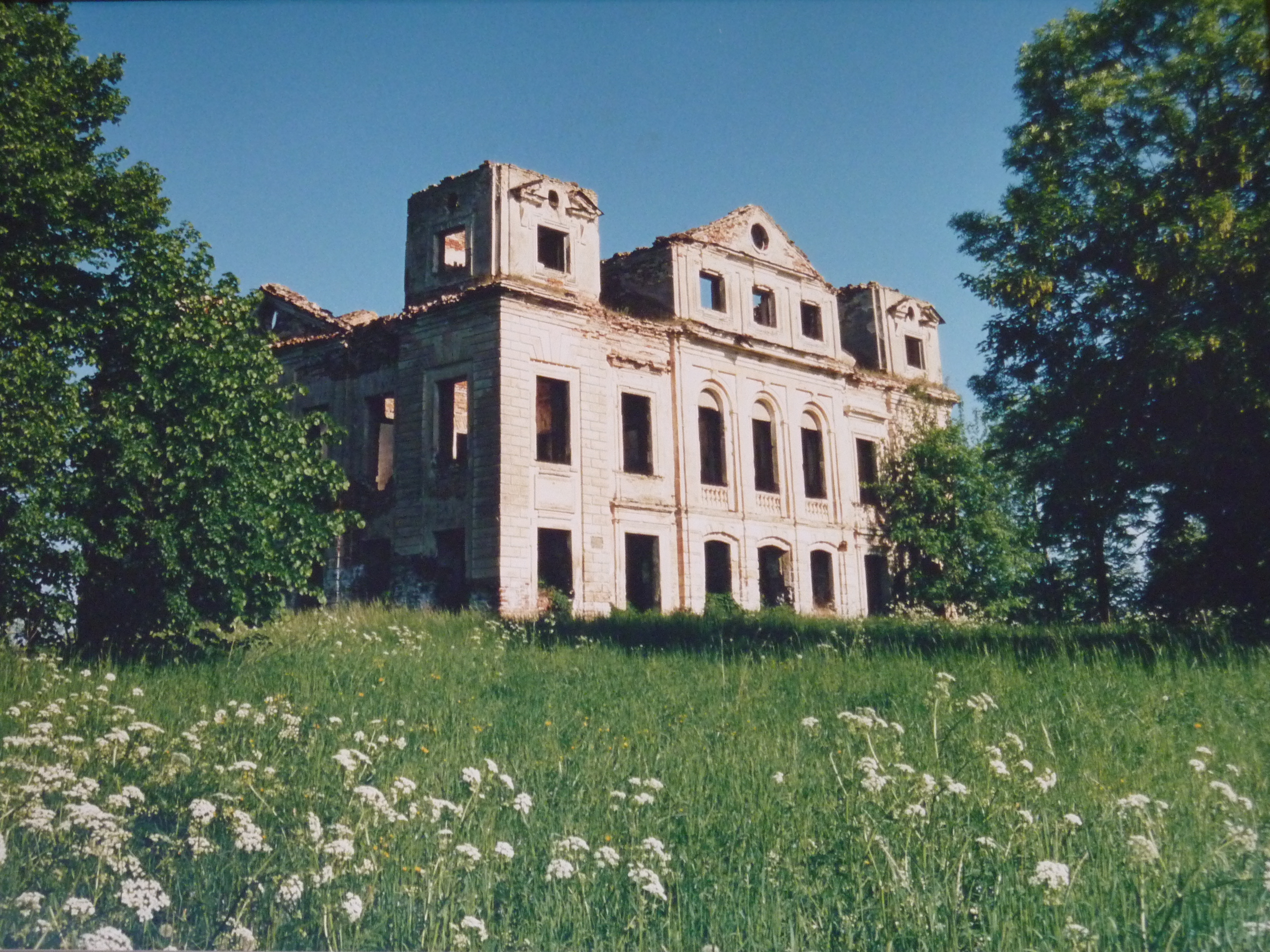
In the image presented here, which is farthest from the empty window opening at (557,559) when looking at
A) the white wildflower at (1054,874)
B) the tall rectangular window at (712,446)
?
the white wildflower at (1054,874)

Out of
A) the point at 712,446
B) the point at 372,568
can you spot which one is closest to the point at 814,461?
the point at 712,446

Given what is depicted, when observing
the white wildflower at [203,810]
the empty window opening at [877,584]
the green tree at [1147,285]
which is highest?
the green tree at [1147,285]

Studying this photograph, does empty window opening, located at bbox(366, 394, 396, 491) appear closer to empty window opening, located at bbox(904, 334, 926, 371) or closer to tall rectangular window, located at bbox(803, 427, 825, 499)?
tall rectangular window, located at bbox(803, 427, 825, 499)

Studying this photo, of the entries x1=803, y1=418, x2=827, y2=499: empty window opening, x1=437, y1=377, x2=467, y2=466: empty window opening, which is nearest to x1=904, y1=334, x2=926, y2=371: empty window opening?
x1=803, y1=418, x2=827, y2=499: empty window opening

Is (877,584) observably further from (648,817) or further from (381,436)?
(648,817)

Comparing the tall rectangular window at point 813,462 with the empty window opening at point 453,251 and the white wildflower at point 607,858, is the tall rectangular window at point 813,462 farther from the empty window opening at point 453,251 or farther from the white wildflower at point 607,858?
the white wildflower at point 607,858

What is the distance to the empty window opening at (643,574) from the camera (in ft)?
76.9

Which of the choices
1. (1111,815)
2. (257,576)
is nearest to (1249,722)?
(1111,815)

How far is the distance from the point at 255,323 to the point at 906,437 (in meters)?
22.1

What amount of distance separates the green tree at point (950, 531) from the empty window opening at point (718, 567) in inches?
250

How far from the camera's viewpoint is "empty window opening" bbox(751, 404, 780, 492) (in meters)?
26.8

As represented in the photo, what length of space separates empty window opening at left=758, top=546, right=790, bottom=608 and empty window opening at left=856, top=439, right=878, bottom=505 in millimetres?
4176

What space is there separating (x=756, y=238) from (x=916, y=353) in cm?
827

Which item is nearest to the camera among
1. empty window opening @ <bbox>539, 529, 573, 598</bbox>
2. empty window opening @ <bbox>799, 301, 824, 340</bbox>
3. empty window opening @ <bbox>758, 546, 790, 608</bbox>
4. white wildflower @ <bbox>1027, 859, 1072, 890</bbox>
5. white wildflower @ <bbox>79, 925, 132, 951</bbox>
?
white wildflower @ <bbox>79, 925, 132, 951</bbox>
